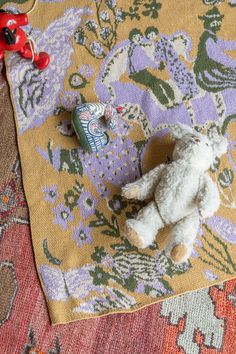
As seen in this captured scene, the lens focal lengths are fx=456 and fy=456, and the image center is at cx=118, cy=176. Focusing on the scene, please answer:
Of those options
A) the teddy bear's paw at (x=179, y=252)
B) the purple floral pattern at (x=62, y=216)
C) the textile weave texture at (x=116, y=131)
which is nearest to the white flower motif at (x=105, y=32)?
the textile weave texture at (x=116, y=131)

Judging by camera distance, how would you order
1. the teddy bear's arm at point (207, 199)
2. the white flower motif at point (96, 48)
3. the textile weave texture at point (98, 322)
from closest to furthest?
the teddy bear's arm at point (207, 199), the textile weave texture at point (98, 322), the white flower motif at point (96, 48)

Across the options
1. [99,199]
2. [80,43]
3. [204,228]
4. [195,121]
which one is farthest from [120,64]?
[204,228]

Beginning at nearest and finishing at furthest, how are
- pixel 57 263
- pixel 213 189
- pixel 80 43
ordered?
pixel 213 189, pixel 57 263, pixel 80 43

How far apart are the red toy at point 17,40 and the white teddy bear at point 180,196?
38cm

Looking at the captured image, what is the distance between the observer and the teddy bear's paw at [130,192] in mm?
937

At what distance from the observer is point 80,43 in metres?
1.08

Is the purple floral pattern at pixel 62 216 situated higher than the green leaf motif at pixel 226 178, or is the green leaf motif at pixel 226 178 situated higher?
the green leaf motif at pixel 226 178

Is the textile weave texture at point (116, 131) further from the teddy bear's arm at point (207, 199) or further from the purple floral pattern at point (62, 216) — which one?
the teddy bear's arm at point (207, 199)

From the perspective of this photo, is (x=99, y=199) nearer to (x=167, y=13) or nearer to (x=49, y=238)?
(x=49, y=238)

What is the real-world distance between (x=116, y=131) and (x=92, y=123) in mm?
84

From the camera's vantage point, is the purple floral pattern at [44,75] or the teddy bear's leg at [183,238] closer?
the teddy bear's leg at [183,238]

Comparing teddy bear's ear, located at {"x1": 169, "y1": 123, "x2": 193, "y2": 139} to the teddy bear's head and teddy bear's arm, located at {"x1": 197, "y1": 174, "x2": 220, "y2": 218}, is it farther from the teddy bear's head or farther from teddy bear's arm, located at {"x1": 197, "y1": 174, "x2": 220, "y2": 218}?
teddy bear's arm, located at {"x1": 197, "y1": 174, "x2": 220, "y2": 218}

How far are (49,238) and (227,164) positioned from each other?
428mm

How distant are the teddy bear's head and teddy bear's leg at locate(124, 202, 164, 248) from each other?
0.12m
